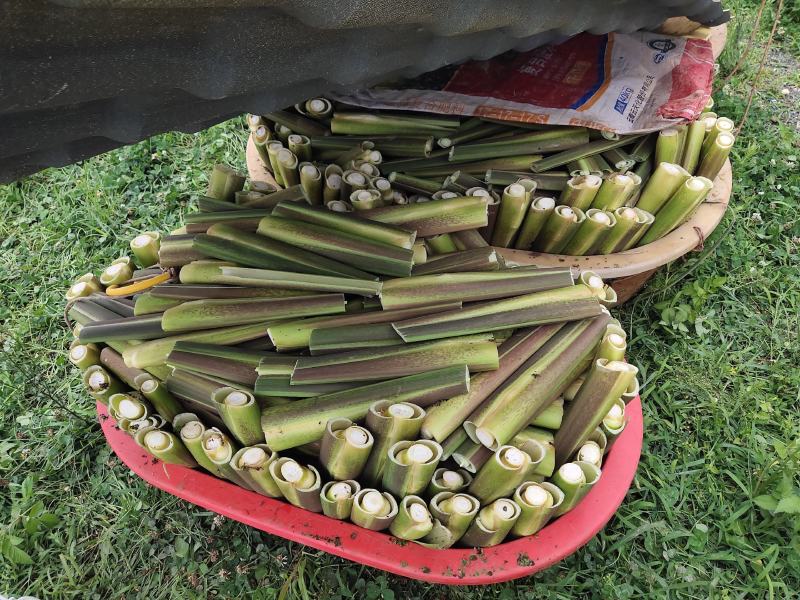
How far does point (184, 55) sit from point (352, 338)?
0.86 m

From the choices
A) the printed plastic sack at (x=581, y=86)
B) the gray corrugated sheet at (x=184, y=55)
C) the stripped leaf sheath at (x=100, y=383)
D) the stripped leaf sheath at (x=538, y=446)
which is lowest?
the stripped leaf sheath at (x=100, y=383)

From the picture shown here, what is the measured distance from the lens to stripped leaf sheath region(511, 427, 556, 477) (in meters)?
1.40

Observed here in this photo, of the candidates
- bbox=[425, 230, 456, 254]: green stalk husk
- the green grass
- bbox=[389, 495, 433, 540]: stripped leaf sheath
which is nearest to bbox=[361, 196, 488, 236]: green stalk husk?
bbox=[425, 230, 456, 254]: green stalk husk

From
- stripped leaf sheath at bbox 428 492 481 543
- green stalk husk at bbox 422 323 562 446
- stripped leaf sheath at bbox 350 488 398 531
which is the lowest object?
stripped leaf sheath at bbox 350 488 398 531

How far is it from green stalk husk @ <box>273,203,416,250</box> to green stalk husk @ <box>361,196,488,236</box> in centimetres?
7

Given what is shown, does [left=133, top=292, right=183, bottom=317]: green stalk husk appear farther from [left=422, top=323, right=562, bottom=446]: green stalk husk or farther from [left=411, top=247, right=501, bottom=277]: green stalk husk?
[left=422, top=323, right=562, bottom=446]: green stalk husk

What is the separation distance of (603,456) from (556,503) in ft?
0.85

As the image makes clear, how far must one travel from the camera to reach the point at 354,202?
1887mm

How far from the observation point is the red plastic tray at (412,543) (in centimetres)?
139

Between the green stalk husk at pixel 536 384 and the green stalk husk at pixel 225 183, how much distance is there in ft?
3.69

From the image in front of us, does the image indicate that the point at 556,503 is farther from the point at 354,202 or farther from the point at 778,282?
the point at 778,282

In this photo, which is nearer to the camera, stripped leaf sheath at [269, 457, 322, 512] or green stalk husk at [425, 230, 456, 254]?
stripped leaf sheath at [269, 457, 322, 512]

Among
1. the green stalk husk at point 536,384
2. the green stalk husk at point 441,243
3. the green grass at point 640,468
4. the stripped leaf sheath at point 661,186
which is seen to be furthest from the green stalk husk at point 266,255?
the stripped leaf sheath at point 661,186

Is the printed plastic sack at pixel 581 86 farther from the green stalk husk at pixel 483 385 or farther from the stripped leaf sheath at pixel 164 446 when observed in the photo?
the stripped leaf sheath at pixel 164 446
